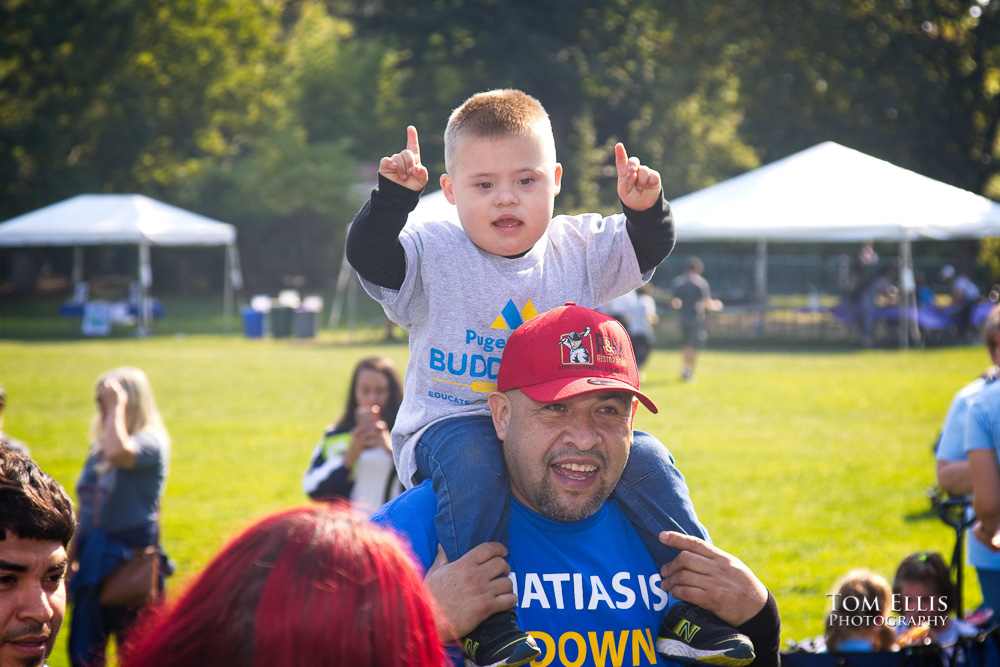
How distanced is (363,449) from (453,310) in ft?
9.57

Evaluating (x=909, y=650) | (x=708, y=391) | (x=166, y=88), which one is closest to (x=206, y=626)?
(x=909, y=650)

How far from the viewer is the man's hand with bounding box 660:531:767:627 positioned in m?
2.43

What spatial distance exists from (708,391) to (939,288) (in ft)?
65.8

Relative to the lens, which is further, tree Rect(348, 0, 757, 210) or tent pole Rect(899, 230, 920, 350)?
tree Rect(348, 0, 757, 210)

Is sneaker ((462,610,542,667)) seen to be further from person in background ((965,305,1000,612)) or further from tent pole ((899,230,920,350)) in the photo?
tent pole ((899,230,920,350))

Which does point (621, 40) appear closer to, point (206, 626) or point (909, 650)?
point (909, 650)

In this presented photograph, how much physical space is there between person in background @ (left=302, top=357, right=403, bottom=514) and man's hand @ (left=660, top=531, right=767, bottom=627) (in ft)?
9.15

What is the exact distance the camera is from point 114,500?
568cm

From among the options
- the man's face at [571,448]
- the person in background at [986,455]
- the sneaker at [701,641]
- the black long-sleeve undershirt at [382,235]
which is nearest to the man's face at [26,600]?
the black long-sleeve undershirt at [382,235]

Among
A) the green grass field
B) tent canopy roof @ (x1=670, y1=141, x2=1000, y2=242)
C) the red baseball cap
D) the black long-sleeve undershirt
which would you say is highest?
tent canopy roof @ (x1=670, y1=141, x2=1000, y2=242)

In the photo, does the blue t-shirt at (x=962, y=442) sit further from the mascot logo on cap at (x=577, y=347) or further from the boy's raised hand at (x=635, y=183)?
the mascot logo on cap at (x=577, y=347)

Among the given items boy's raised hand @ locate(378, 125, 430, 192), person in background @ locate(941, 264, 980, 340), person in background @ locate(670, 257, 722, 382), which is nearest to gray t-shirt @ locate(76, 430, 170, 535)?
boy's raised hand @ locate(378, 125, 430, 192)

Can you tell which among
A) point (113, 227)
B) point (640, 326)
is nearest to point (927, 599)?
point (640, 326)

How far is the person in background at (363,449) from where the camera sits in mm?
5340
